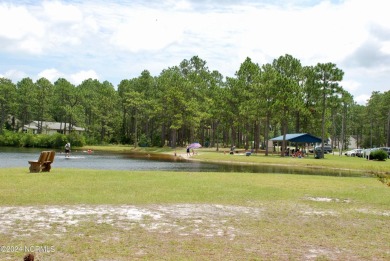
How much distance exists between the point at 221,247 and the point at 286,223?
326 centimetres

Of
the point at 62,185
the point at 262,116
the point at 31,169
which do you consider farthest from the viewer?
the point at 262,116

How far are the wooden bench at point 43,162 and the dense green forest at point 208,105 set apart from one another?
143 feet

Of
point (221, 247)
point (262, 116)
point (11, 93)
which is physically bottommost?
point (221, 247)

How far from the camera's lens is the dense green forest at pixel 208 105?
63.6 m

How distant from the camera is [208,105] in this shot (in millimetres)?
90500

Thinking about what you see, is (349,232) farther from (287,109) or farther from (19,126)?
(19,126)

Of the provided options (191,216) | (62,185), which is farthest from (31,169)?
(191,216)

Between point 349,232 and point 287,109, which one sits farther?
point 287,109

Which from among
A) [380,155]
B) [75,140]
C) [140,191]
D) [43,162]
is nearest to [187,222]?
[140,191]

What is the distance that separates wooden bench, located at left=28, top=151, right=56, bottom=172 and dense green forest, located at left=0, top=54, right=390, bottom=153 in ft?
143

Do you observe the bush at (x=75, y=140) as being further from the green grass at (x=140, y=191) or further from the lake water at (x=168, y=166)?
the green grass at (x=140, y=191)

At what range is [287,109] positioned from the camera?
63250 millimetres

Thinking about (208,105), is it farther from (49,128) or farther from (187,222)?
(187,222)

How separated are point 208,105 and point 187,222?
264 feet
